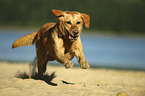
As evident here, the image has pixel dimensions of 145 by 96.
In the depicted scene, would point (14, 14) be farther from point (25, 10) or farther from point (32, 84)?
point (32, 84)

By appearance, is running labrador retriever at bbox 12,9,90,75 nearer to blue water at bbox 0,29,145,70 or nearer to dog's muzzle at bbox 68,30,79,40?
dog's muzzle at bbox 68,30,79,40

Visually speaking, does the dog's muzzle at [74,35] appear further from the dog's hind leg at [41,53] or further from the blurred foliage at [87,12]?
the blurred foliage at [87,12]

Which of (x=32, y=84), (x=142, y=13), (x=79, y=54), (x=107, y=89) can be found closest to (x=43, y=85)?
(x=32, y=84)

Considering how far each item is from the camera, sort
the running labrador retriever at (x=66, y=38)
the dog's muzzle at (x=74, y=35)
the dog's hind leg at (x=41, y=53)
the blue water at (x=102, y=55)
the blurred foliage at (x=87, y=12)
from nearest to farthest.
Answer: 1. the dog's muzzle at (x=74, y=35)
2. the running labrador retriever at (x=66, y=38)
3. the dog's hind leg at (x=41, y=53)
4. the blue water at (x=102, y=55)
5. the blurred foliage at (x=87, y=12)

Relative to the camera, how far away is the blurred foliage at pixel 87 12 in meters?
103

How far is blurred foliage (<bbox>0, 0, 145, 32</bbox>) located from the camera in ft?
338

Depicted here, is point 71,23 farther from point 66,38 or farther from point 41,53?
point 41,53

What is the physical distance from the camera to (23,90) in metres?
5.37

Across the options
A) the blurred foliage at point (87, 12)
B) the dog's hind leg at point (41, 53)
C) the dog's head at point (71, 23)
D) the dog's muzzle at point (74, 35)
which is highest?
the blurred foliage at point (87, 12)

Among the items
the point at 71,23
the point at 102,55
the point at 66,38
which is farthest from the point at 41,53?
the point at 102,55

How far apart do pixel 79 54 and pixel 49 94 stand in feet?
3.91

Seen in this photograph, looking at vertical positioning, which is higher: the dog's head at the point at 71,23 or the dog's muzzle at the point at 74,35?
the dog's head at the point at 71,23

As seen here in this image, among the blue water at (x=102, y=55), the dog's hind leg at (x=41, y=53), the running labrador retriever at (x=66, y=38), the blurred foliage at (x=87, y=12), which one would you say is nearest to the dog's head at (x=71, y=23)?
the running labrador retriever at (x=66, y=38)

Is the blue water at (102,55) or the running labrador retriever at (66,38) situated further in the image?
the blue water at (102,55)
